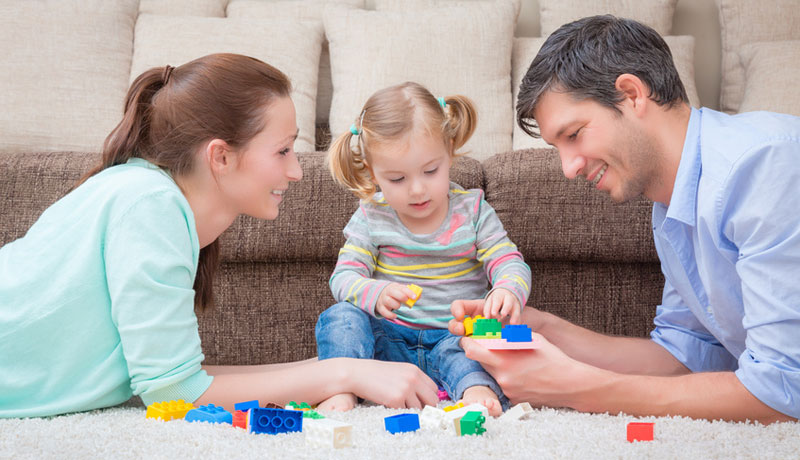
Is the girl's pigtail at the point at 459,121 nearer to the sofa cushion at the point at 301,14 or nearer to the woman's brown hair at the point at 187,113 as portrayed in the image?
the woman's brown hair at the point at 187,113

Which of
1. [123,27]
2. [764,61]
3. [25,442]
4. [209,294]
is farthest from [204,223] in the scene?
[764,61]

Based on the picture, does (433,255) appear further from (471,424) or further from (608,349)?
(471,424)

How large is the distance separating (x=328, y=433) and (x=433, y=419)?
0.18 meters

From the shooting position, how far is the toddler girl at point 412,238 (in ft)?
4.66

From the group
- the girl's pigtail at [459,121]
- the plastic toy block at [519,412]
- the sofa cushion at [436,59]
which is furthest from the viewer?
the sofa cushion at [436,59]

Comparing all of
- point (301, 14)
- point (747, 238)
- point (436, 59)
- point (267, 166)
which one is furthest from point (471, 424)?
point (301, 14)

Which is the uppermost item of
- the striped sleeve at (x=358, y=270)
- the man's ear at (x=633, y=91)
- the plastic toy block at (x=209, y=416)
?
the man's ear at (x=633, y=91)

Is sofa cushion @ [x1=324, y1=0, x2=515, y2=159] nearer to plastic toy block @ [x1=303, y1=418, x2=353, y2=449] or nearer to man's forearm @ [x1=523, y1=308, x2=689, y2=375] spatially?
man's forearm @ [x1=523, y1=308, x2=689, y2=375]

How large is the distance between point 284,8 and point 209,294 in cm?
148

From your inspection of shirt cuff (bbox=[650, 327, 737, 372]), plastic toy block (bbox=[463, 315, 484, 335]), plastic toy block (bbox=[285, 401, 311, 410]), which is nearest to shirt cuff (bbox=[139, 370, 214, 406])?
plastic toy block (bbox=[285, 401, 311, 410])

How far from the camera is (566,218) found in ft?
5.48

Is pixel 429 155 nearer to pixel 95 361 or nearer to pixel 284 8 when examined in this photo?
pixel 95 361

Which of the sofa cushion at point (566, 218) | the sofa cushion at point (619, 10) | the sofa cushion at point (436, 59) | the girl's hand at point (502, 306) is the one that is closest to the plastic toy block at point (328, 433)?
the girl's hand at point (502, 306)

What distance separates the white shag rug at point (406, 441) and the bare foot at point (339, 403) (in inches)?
4.2
